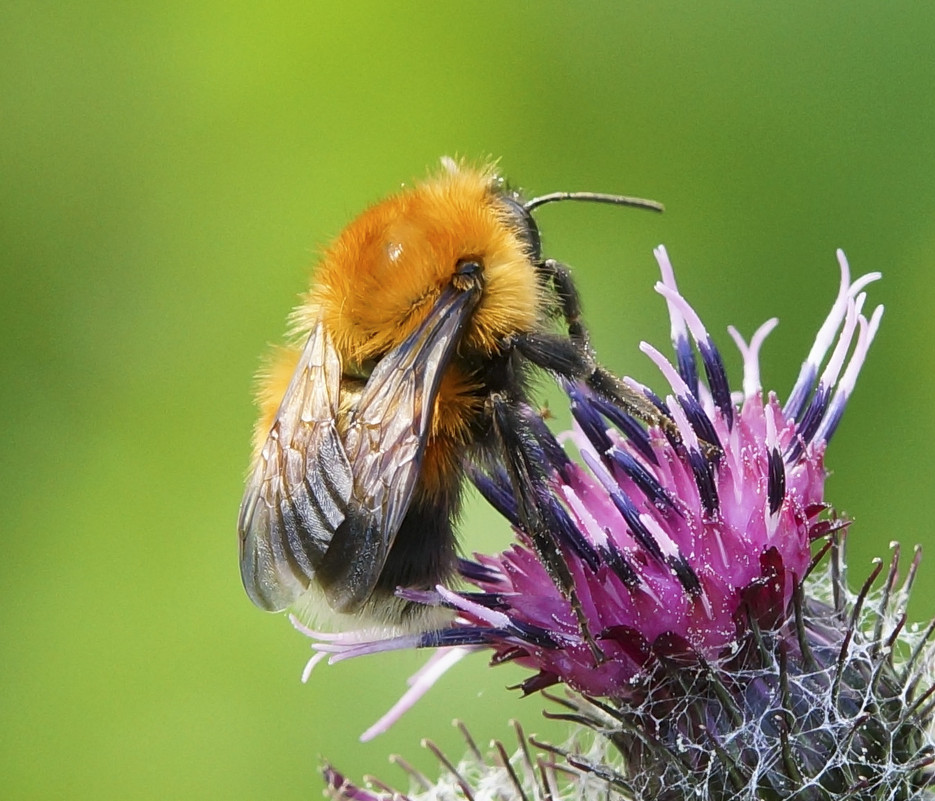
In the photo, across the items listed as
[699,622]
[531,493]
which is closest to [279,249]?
[531,493]

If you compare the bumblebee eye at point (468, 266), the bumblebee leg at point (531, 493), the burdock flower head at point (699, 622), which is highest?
the bumblebee eye at point (468, 266)

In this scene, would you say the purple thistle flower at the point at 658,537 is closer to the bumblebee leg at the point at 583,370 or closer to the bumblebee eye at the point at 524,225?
the bumblebee leg at the point at 583,370

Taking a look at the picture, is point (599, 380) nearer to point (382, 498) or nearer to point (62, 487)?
point (382, 498)

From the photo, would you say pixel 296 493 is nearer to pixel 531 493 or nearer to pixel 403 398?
pixel 403 398

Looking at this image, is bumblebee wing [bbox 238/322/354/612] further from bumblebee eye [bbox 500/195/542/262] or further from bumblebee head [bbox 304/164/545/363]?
bumblebee eye [bbox 500/195/542/262]

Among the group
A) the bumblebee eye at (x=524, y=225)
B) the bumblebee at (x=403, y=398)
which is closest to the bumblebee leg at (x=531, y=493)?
the bumblebee at (x=403, y=398)

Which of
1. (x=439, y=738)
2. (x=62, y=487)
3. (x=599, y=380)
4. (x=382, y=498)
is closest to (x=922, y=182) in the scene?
(x=599, y=380)

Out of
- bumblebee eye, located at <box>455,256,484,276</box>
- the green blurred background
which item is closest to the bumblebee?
bumblebee eye, located at <box>455,256,484,276</box>
